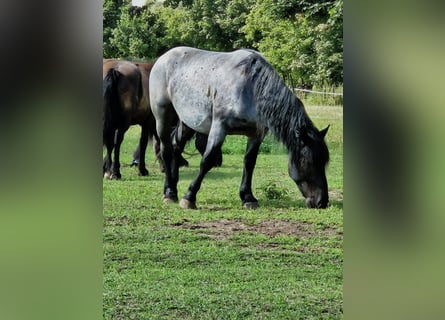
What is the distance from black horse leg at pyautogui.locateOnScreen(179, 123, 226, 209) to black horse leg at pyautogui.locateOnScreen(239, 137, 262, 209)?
224 mm

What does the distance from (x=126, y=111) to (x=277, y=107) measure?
47.0 inches

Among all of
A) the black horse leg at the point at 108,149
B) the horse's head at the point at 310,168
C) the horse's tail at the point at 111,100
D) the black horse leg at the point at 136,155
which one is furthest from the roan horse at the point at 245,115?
the black horse leg at the point at 108,149

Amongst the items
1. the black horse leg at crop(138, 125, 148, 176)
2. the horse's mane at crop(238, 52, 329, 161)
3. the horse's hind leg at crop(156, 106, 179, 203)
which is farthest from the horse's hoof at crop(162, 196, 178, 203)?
the horse's mane at crop(238, 52, 329, 161)

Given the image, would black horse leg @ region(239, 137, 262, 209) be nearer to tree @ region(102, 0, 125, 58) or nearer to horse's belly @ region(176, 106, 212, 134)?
horse's belly @ region(176, 106, 212, 134)

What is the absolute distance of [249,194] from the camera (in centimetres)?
506

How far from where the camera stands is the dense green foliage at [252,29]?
16.1ft

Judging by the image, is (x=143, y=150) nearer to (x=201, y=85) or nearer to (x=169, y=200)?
(x=169, y=200)

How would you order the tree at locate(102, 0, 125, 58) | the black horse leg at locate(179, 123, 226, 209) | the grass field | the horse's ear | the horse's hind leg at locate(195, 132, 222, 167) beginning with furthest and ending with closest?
the horse's hind leg at locate(195, 132, 222, 167)
the black horse leg at locate(179, 123, 226, 209)
the horse's ear
the tree at locate(102, 0, 125, 58)
the grass field

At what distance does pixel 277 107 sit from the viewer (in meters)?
4.98

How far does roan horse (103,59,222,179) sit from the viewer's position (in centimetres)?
510

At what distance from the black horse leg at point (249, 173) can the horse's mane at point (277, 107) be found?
0.55 ft
